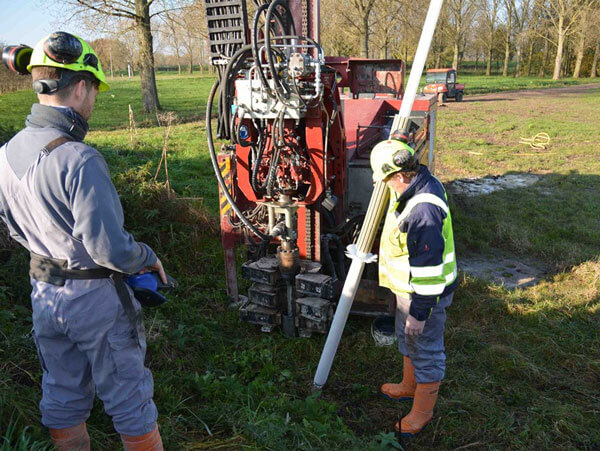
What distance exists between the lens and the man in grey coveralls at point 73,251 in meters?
2.12

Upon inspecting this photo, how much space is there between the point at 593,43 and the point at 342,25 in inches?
1163

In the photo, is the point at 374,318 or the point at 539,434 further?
the point at 374,318

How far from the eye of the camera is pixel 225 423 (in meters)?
3.11

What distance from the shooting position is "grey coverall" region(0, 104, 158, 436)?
6.91 ft

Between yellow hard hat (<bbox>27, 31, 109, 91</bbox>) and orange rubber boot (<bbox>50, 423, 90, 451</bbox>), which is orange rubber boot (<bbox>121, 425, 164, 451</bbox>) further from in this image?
yellow hard hat (<bbox>27, 31, 109, 91</bbox>)

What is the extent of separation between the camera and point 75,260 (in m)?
2.23

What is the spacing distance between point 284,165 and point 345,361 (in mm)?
1710

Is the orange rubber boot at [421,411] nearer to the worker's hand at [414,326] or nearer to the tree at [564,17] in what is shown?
the worker's hand at [414,326]

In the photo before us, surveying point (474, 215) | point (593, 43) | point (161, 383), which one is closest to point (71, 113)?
point (161, 383)

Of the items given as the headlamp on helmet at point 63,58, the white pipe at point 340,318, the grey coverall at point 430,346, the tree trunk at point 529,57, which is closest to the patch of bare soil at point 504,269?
the grey coverall at point 430,346

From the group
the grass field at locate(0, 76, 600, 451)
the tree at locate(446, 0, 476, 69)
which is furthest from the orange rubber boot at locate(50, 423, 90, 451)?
the tree at locate(446, 0, 476, 69)

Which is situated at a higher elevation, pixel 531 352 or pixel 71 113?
pixel 71 113

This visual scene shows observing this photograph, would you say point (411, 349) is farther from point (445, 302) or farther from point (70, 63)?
point (70, 63)

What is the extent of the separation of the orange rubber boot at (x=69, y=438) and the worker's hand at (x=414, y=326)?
192cm
